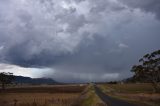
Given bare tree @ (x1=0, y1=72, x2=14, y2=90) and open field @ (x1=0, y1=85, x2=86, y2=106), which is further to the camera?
bare tree @ (x1=0, y1=72, x2=14, y2=90)

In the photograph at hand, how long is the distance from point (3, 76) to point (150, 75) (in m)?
103

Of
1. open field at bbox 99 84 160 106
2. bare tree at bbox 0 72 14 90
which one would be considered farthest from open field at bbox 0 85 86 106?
bare tree at bbox 0 72 14 90

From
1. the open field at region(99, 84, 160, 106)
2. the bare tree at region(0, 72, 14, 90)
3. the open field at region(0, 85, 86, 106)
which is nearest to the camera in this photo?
the open field at region(99, 84, 160, 106)

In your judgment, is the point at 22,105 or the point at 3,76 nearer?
the point at 22,105

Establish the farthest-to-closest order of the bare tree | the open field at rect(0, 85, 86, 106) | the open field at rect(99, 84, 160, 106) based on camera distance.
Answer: the bare tree → the open field at rect(0, 85, 86, 106) → the open field at rect(99, 84, 160, 106)

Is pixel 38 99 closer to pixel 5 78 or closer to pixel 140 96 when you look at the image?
pixel 140 96

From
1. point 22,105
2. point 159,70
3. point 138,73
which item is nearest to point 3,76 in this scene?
point 138,73

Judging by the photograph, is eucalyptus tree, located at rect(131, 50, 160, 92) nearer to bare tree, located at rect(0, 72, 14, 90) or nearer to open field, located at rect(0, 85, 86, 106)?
open field, located at rect(0, 85, 86, 106)

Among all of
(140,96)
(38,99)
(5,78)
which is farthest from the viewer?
(5,78)

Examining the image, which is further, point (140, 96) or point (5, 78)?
point (5, 78)

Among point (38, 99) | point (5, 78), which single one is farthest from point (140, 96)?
point (5, 78)

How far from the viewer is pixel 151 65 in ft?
345

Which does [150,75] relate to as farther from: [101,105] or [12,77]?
[12,77]

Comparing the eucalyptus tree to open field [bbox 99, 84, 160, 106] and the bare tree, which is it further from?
the bare tree
